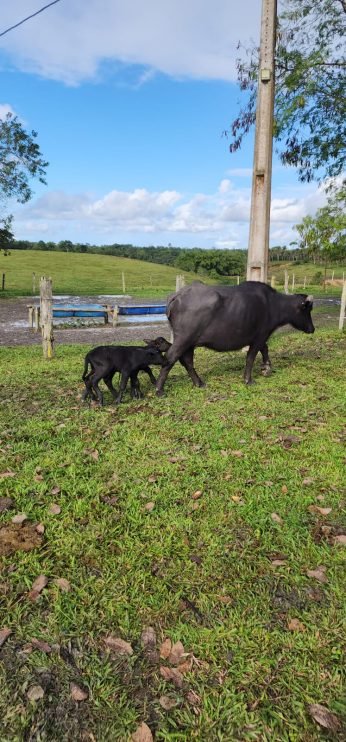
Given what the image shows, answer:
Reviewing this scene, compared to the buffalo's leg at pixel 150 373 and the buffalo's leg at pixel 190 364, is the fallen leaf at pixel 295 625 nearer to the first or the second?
the buffalo's leg at pixel 150 373

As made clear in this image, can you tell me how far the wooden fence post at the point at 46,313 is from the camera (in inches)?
451

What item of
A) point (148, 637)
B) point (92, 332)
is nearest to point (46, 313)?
point (92, 332)

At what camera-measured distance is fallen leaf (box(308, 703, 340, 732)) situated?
230 centimetres

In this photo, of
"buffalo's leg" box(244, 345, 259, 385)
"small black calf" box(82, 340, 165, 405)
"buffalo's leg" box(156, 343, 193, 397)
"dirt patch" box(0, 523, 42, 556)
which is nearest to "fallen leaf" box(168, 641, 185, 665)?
"dirt patch" box(0, 523, 42, 556)

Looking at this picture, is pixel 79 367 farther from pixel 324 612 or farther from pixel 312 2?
pixel 312 2

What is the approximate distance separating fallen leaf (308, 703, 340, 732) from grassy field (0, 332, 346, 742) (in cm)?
1

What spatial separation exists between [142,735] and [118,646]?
1.79 feet

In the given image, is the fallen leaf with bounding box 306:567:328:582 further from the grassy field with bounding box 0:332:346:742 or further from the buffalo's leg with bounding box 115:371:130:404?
the buffalo's leg with bounding box 115:371:130:404

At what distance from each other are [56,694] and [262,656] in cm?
116

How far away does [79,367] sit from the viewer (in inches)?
417

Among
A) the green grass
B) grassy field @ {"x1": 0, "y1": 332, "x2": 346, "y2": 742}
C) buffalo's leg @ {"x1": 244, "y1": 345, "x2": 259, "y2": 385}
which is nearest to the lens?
grassy field @ {"x1": 0, "y1": 332, "x2": 346, "y2": 742}

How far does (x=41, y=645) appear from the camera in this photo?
2787mm

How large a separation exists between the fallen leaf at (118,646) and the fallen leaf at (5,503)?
1.74m

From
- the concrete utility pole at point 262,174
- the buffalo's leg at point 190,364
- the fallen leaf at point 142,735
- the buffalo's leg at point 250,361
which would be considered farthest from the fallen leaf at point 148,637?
the concrete utility pole at point 262,174
